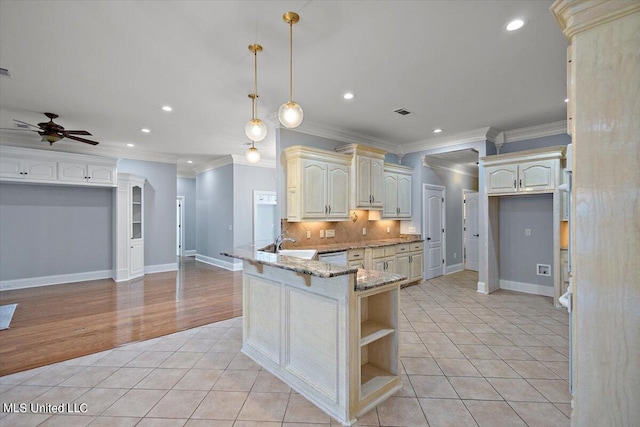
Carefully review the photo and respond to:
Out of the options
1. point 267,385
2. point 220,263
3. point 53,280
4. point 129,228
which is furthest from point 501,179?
point 53,280

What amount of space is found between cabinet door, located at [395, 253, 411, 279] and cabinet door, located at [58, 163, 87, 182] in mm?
6289

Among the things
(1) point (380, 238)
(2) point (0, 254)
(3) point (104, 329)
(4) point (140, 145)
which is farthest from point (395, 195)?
(2) point (0, 254)

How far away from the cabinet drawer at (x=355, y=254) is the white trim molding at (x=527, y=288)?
2.92 metres

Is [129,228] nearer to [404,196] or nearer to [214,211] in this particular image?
[214,211]

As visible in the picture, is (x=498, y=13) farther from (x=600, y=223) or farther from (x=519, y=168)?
(x=519, y=168)

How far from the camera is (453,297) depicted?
4961 mm

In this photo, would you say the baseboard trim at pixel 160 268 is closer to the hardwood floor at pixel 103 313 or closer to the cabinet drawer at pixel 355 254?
the hardwood floor at pixel 103 313

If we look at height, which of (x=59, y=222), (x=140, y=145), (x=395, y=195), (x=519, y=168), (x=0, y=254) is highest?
(x=140, y=145)

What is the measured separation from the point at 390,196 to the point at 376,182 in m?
0.59

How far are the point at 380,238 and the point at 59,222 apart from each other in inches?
257

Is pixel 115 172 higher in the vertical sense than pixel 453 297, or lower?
higher

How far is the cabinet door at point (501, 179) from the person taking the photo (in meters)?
4.87

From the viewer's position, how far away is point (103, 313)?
4207mm

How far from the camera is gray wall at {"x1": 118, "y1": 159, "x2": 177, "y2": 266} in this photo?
7.04 m
